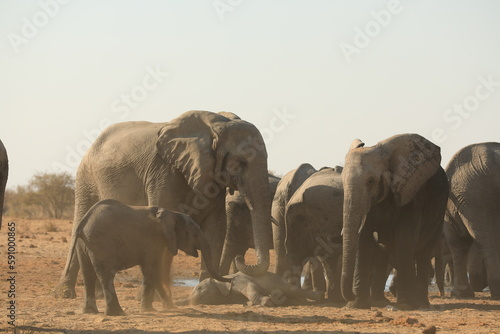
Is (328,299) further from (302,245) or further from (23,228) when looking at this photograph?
(23,228)

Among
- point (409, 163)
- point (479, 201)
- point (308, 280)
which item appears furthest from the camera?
point (308, 280)

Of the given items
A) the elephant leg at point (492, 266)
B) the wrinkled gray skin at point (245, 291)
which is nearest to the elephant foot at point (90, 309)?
the wrinkled gray skin at point (245, 291)

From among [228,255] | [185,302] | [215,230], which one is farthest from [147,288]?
[228,255]

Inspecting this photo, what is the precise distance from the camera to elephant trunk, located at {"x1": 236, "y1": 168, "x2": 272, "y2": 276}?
1212 cm

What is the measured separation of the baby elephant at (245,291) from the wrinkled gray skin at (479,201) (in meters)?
3.00

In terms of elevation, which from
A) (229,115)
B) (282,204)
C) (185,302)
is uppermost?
(229,115)

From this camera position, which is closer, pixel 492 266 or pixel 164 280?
pixel 164 280

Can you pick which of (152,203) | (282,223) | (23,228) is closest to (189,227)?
(152,203)

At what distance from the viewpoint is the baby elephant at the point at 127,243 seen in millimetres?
10570

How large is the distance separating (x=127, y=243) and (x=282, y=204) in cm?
460

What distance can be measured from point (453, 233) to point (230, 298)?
14.5 ft

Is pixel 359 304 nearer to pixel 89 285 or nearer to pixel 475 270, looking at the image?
pixel 89 285

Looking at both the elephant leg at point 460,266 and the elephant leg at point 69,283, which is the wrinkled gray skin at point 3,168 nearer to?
the elephant leg at point 69,283

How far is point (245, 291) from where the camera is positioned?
12359mm
